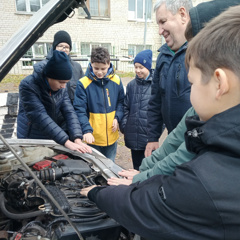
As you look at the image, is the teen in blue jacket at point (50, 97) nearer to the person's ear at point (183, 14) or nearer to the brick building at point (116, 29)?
the person's ear at point (183, 14)

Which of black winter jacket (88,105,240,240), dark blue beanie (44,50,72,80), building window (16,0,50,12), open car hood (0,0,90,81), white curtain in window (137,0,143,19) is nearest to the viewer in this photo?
black winter jacket (88,105,240,240)

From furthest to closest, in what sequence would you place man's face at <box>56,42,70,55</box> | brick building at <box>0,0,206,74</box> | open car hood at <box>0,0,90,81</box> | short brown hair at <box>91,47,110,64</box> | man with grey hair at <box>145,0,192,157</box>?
1. brick building at <box>0,0,206,74</box>
2. man's face at <box>56,42,70,55</box>
3. short brown hair at <box>91,47,110,64</box>
4. man with grey hair at <box>145,0,192,157</box>
5. open car hood at <box>0,0,90,81</box>

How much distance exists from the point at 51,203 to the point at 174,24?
1643 mm

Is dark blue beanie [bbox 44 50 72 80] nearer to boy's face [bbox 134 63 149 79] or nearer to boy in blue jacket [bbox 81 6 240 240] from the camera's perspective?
boy's face [bbox 134 63 149 79]

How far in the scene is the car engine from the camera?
121 centimetres

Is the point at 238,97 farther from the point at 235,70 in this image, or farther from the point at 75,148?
the point at 75,148

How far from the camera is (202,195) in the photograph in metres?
0.78

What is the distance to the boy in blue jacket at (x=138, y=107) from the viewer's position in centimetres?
303

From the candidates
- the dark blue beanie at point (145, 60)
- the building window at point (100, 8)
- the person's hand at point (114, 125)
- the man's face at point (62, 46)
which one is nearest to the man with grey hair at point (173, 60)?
the dark blue beanie at point (145, 60)

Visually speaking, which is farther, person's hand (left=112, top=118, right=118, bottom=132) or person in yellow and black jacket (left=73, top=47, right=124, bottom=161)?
person's hand (left=112, top=118, right=118, bottom=132)

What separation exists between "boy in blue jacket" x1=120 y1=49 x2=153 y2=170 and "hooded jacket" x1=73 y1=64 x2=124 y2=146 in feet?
0.53

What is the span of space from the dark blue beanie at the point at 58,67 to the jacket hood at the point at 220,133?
158 centimetres

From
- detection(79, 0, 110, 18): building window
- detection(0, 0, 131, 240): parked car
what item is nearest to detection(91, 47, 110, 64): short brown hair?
detection(0, 0, 131, 240): parked car

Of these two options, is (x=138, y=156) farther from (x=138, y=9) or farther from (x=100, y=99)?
(x=138, y=9)
